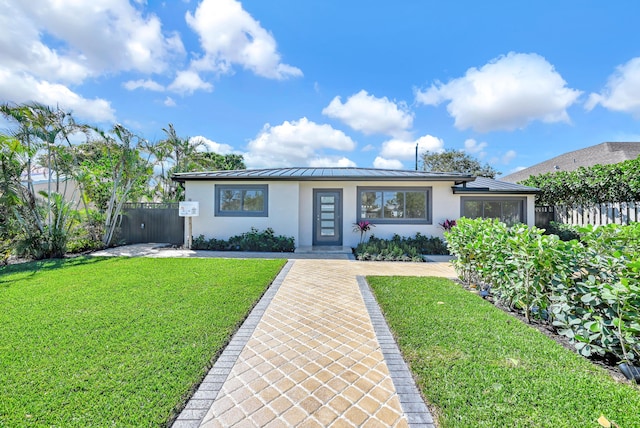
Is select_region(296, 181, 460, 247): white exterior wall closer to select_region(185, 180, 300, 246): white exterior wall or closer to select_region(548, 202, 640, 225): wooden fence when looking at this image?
select_region(185, 180, 300, 246): white exterior wall

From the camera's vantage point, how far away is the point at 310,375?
267 centimetres

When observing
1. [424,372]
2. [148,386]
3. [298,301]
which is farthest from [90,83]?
[424,372]

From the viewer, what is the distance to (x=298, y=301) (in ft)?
15.9

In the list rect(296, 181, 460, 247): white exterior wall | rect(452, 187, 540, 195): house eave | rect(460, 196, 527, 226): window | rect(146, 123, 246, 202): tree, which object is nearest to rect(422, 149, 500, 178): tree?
rect(460, 196, 527, 226): window

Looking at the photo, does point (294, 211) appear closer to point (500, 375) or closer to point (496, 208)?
point (496, 208)

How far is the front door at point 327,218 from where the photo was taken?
11.0 meters

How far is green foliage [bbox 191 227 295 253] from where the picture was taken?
1003cm

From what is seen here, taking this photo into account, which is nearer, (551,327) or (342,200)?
(551,327)

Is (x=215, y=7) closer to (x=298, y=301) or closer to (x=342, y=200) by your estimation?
(x=342, y=200)

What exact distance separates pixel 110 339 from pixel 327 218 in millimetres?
8414

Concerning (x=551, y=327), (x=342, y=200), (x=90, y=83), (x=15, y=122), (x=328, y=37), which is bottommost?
(x=551, y=327)

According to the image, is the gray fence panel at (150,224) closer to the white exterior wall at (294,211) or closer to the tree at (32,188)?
the white exterior wall at (294,211)

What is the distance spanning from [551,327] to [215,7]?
10318mm

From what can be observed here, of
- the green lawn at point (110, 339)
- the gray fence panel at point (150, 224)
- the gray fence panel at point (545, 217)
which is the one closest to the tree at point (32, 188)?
the green lawn at point (110, 339)
